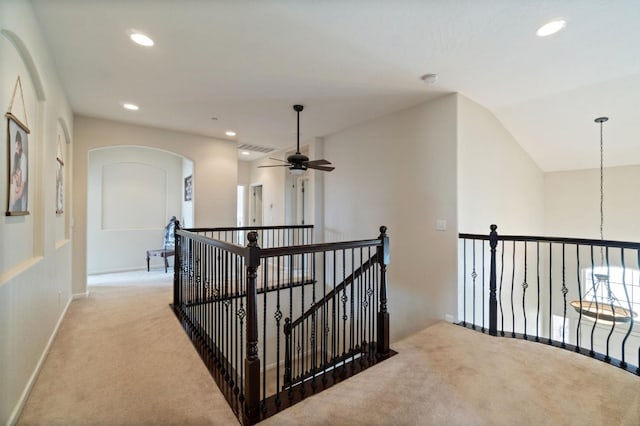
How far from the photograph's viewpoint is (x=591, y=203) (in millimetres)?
5137

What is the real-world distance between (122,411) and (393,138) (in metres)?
4.29

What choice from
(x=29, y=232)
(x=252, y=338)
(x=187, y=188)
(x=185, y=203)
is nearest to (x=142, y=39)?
(x=29, y=232)

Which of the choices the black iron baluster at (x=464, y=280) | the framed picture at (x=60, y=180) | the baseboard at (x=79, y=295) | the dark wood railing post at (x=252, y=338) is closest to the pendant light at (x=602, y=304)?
the black iron baluster at (x=464, y=280)

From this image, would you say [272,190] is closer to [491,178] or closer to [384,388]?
[491,178]

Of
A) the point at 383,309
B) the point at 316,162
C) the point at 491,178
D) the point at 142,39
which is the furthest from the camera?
the point at 491,178

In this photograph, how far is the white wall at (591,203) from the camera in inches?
185

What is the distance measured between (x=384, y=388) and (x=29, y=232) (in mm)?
3007

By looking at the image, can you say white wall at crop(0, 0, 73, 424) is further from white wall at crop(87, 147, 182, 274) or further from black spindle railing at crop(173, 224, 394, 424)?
white wall at crop(87, 147, 182, 274)

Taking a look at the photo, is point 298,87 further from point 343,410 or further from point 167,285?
point 167,285

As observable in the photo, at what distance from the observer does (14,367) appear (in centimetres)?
175

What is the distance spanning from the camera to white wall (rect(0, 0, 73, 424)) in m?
1.68

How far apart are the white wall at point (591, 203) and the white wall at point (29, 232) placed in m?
7.36

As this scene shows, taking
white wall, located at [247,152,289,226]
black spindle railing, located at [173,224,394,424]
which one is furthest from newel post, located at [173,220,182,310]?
white wall, located at [247,152,289,226]

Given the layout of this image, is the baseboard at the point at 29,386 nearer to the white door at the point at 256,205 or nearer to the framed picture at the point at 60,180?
the framed picture at the point at 60,180
